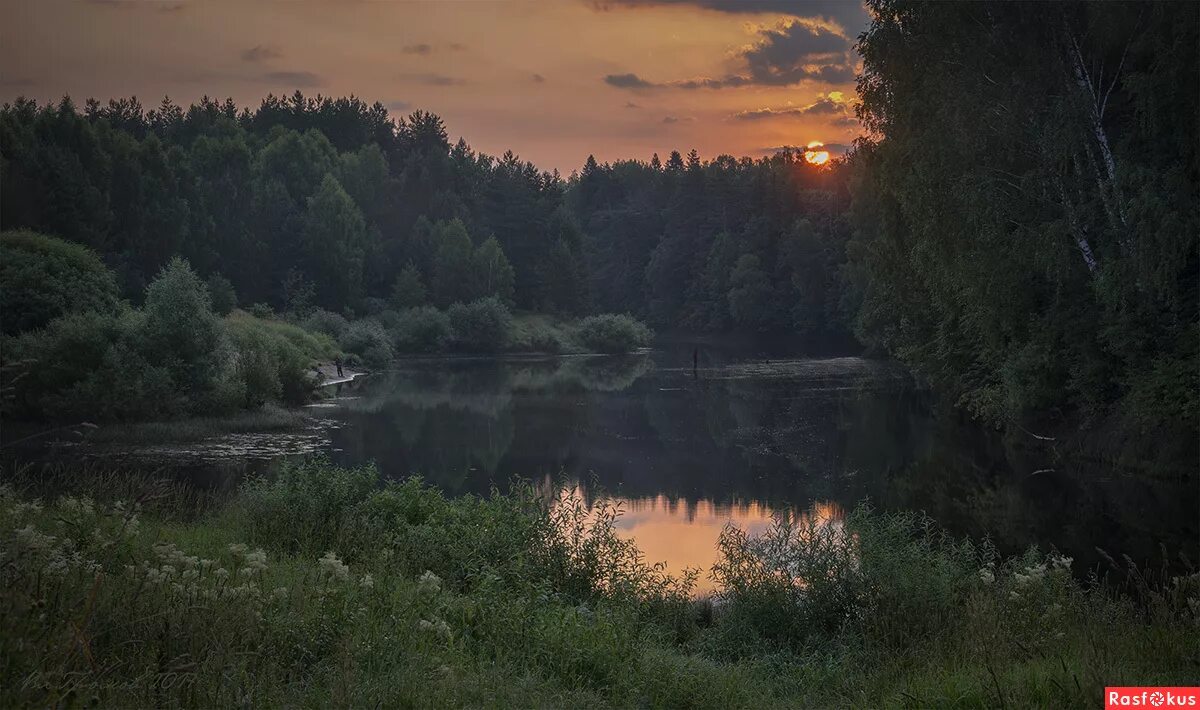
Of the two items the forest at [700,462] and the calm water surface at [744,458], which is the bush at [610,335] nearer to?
the forest at [700,462]

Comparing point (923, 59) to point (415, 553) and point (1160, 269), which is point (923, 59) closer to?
point (1160, 269)

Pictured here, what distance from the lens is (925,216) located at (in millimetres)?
25891

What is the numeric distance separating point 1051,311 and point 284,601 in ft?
72.6

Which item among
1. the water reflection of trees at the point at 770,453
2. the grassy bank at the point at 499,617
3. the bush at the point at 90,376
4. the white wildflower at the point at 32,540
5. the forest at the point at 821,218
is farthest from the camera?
the bush at the point at 90,376

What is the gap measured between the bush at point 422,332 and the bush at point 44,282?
114 feet

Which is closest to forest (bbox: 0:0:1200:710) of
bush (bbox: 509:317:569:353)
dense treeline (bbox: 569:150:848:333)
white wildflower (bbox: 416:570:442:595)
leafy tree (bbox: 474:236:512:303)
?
white wildflower (bbox: 416:570:442:595)

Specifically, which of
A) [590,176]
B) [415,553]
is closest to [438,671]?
[415,553]

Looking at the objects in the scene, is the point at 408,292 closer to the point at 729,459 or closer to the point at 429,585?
the point at 729,459

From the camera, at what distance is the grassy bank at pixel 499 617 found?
21.0 feet

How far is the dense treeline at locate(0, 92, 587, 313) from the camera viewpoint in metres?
58.4

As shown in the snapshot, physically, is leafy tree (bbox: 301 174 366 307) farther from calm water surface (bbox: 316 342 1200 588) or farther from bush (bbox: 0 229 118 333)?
bush (bbox: 0 229 118 333)

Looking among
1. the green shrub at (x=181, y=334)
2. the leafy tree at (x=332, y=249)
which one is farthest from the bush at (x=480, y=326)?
the green shrub at (x=181, y=334)

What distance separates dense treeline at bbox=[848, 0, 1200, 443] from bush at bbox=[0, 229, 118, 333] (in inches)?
1026

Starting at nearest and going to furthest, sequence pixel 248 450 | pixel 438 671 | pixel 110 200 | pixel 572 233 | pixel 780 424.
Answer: pixel 438 671
pixel 248 450
pixel 780 424
pixel 110 200
pixel 572 233
